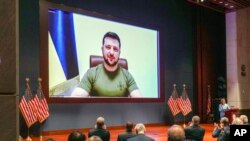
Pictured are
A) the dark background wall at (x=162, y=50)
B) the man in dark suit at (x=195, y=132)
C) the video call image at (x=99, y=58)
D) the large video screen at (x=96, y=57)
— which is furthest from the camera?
the video call image at (x=99, y=58)

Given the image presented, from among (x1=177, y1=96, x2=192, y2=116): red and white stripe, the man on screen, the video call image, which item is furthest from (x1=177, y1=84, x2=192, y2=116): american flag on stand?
the man on screen

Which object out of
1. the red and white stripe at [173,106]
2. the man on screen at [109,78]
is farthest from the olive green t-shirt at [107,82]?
the red and white stripe at [173,106]

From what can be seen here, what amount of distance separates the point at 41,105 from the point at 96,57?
2426 millimetres

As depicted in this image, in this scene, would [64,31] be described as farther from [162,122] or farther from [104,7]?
[162,122]

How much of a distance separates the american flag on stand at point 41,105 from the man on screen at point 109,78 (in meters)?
1.44

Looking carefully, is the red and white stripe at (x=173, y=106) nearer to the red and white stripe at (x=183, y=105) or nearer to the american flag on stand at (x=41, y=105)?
the red and white stripe at (x=183, y=105)

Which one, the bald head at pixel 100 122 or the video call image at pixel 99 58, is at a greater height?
the video call image at pixel 99 58

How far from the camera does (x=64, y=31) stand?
9.22 metres

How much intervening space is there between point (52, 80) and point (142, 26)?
384cm

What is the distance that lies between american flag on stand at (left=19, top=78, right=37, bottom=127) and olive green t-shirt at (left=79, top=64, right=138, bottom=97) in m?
1.73

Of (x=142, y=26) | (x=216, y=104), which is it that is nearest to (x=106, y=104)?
(x=142, y=26)

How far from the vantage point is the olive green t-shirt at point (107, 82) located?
32.0 ft

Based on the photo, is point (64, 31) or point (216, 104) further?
point (216, 104)

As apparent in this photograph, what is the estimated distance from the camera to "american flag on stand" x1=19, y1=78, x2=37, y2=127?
7.84 meters
